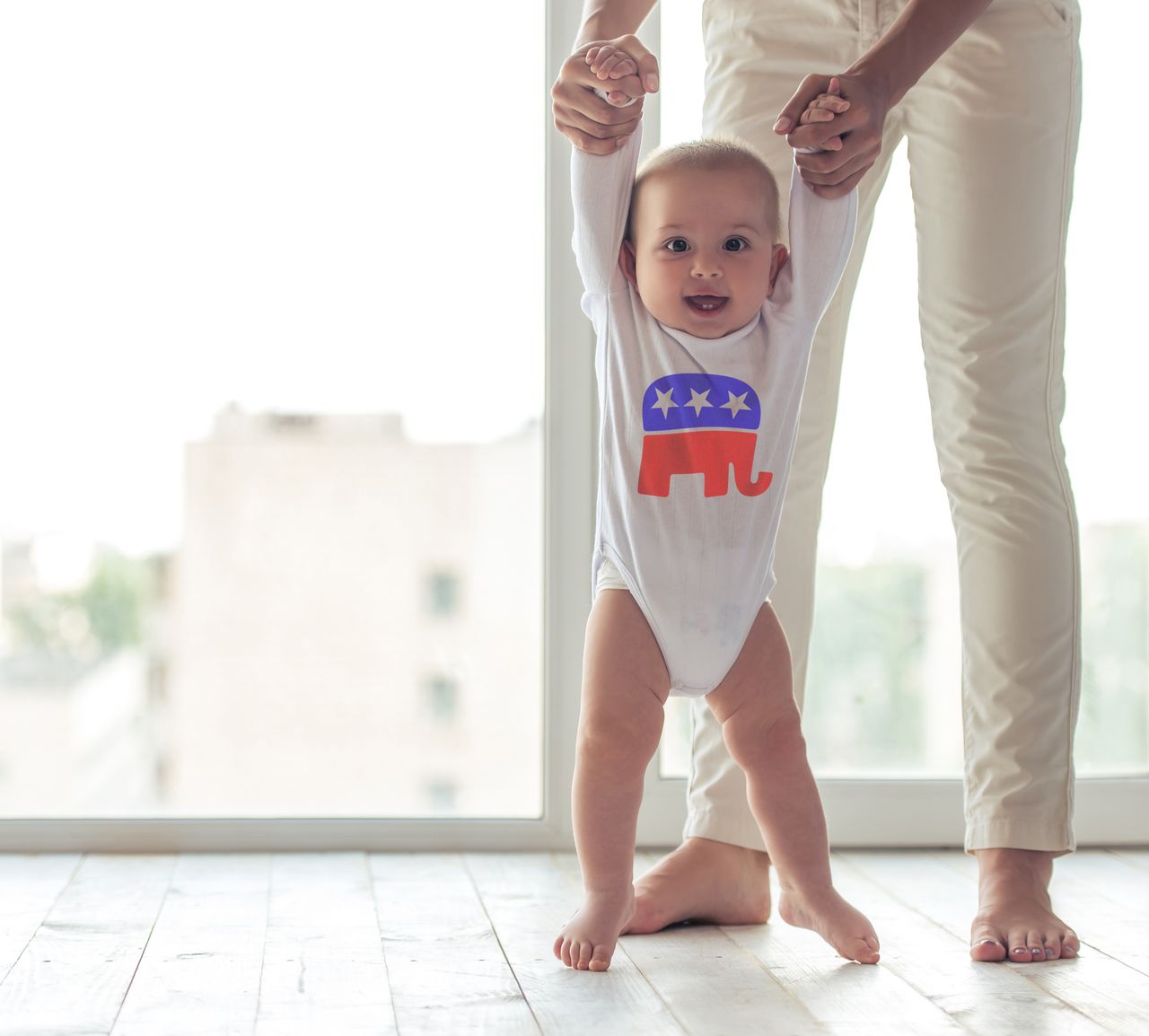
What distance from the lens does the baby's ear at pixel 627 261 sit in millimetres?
1262

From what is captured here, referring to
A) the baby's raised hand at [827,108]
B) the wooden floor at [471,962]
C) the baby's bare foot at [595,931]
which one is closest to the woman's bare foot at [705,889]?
the wooden floor at [471,962]

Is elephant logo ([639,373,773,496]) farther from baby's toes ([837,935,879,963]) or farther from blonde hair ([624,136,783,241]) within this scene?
baby's toes ([837,935,879,963])

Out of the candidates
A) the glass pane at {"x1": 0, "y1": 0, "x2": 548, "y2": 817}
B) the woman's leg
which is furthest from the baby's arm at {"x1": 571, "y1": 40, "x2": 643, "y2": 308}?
the glass pane at {"x1": 0, "y1": 0, "x2": 548, "y2": 817}

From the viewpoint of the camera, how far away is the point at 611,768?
1.21 m

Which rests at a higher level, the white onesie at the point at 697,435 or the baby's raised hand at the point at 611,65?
the baby's raised hand at the point at 611,65

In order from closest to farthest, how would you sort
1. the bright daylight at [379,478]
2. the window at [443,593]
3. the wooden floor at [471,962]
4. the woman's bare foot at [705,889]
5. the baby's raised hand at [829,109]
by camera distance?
the wooden floor at [471,962], the baby's raised hand at [829,109], the woman's bare foot at [705,889], the bright daylight at [379,478], the window at [443,593]

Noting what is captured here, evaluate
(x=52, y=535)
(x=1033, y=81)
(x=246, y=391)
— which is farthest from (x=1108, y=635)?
(x=52, y=535)

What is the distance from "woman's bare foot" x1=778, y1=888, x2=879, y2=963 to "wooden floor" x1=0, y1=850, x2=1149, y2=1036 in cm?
2

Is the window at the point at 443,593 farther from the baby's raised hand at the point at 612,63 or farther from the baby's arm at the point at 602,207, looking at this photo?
the baby's raised hand at the point at 612,63

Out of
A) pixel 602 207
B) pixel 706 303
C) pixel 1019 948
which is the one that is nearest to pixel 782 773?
pixel 1019 948

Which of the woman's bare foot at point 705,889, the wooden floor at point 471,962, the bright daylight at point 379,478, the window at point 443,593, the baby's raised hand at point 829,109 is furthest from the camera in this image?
the window at point 443,593

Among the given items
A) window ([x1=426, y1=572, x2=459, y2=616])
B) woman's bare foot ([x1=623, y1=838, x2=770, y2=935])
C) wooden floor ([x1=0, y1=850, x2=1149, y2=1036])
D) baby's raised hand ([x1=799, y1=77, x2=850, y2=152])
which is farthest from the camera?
window ([x1=426, y1=572, x2=459, y2=616])

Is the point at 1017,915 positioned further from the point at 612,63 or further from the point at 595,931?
the point at 612,63

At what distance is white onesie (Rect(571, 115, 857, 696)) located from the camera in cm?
123
